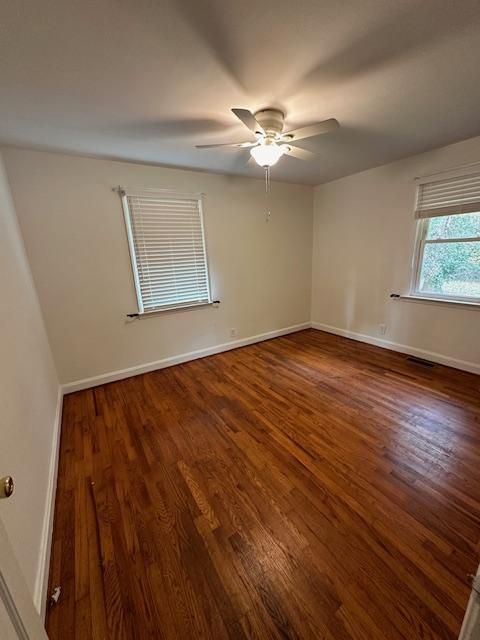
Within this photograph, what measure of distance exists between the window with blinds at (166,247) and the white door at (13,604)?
2.55 metres

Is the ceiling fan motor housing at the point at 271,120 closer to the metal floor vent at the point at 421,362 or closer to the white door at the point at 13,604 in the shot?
→ the white door at the point at 13,604

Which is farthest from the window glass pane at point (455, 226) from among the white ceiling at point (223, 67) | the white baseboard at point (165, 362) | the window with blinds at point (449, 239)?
the white baseboard at point (165, 362)

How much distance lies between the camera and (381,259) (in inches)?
134

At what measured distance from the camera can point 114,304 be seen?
286 centimetres

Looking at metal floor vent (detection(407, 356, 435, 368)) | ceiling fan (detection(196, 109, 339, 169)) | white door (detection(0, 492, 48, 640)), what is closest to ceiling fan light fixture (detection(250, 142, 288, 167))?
ceiling fan (detection(196, 109, 339, 169))

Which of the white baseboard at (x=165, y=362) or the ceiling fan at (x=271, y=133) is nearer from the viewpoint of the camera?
the ceiling fan at (x=271, y=133)

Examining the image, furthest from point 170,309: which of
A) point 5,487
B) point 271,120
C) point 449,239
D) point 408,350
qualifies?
point 449,239

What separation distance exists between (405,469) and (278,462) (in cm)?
82

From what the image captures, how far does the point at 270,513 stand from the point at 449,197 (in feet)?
11.3

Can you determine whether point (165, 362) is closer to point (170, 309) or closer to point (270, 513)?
point (170, 309)

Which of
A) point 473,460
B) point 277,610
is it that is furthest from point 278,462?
point 473,460

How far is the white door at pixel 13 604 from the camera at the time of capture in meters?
0.57

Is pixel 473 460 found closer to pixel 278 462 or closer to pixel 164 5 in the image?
pixel 278 462

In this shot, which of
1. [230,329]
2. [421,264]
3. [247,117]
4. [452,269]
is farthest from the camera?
[230,329]
